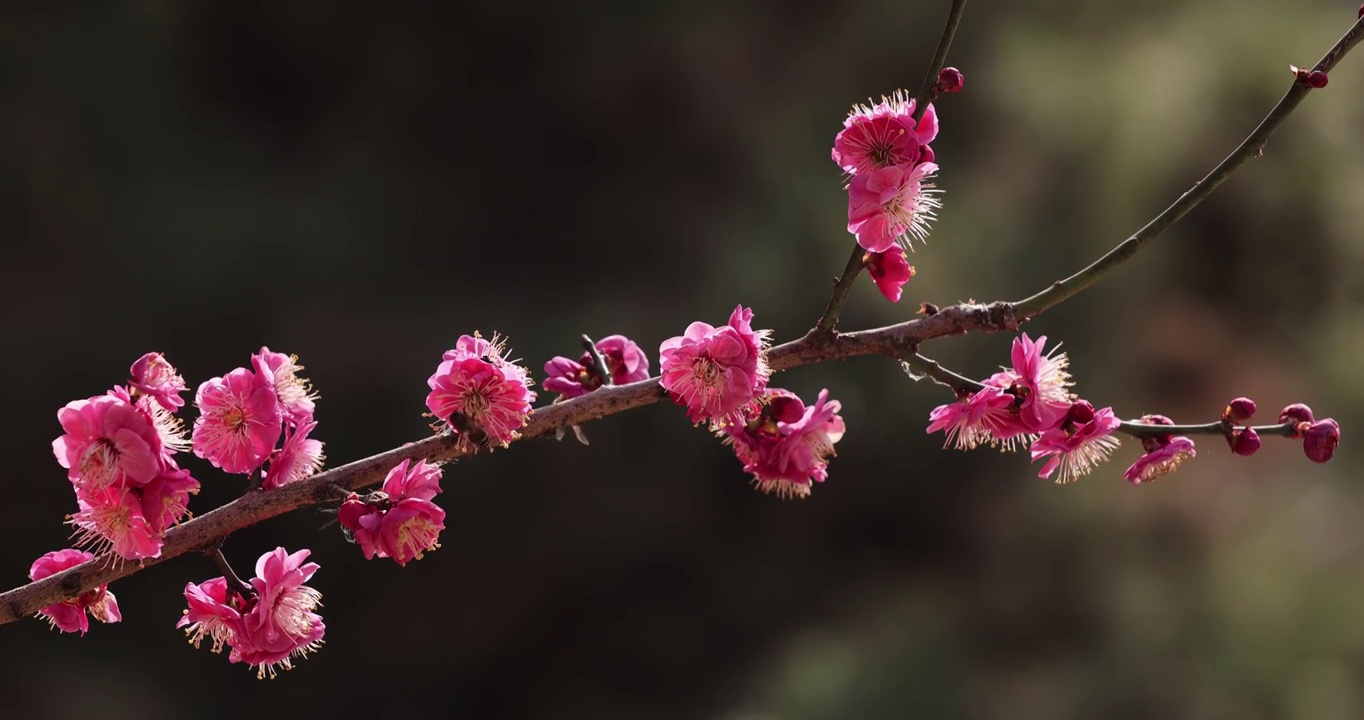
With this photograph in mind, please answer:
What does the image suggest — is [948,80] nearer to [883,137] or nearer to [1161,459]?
[883,137]

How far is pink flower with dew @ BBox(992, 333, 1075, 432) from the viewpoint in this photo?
0.65 meters

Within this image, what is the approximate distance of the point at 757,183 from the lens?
286cm

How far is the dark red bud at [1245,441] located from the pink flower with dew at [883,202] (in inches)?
8.5

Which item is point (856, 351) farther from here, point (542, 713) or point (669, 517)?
point (542, 713)

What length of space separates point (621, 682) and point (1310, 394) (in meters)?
Answer: 1.81

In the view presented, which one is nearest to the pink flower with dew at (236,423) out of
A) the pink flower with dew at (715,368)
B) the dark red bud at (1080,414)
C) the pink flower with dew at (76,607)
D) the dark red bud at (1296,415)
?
the pink flower with dew at (76,607)

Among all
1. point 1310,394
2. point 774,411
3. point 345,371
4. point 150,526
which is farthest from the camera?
point 1310,394

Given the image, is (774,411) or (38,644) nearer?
(774,411)

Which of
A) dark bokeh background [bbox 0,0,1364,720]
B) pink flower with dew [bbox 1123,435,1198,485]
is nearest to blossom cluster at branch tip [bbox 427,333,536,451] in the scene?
pink flower with dew [bbox 1123,435,1198,485]

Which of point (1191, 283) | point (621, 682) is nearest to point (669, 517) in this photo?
point (621, 682)

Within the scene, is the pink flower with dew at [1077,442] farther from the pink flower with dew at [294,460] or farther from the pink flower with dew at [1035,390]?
the pink flower with dew at [294,460]

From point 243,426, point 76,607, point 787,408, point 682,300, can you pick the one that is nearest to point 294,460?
point 243,426

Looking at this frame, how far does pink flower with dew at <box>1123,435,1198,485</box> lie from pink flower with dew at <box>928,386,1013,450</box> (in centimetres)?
7

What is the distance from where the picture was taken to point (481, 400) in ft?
2.01
